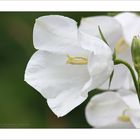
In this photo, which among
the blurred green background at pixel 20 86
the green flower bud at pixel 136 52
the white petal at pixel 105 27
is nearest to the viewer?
the green flower bud at pixel 136 52

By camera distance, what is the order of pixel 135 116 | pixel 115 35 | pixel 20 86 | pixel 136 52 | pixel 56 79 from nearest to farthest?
1. pixel 136 52
2. pixel 56 79
3. pixel 135 116
4. pixel 115 35
5. pixel 20 86

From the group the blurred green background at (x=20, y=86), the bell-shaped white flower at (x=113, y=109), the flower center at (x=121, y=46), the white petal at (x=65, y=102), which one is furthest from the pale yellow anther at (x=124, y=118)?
the blurred green background at (x=20, y=86)

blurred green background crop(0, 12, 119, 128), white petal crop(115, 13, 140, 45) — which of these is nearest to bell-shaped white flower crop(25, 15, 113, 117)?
white petal crop(115, 13, 140, 45)

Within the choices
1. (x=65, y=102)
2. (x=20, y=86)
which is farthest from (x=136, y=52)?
(x=20, y=86)

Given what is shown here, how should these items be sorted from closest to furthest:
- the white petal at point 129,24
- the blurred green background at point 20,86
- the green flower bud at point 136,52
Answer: the green flower bud at point 136,52 < the white petal at point 129,24 < the blurred green background at point 20,86

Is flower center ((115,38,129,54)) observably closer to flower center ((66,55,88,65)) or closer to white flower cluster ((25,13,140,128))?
white flower cluster ((25,13,140,128))

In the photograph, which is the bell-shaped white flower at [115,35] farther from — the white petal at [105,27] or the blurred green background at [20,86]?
the blurred green background at [20,86]

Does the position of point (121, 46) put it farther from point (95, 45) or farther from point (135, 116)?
point (95, 45)

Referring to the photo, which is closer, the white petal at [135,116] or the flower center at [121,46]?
the white petal at [135,116]
